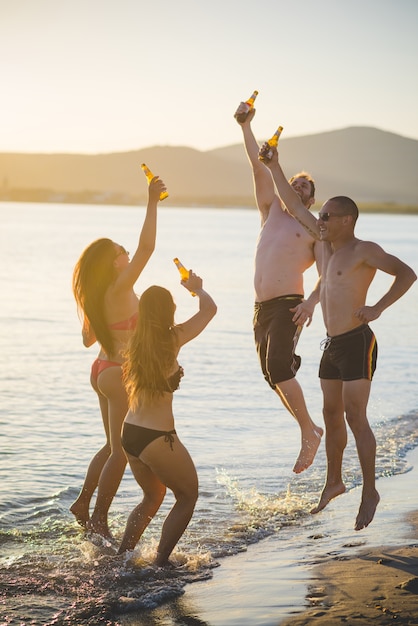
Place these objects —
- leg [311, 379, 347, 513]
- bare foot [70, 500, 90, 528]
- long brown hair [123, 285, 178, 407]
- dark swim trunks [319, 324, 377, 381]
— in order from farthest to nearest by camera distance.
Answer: bare foot [70, 500, 90, 528] → leg [311, 379, 347, 513] → dark swim trunks [319, 324, 377, 381] → long brown hair [123, 285, 178, 407]

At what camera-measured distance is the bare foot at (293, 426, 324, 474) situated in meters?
7.85

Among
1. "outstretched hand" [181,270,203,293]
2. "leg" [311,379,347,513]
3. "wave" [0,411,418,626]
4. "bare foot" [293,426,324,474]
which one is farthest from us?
"bare foot" [293,426,324,474]

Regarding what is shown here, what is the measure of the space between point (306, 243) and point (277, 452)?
312 cm

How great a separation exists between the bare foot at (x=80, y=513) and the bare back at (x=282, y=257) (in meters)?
2.18

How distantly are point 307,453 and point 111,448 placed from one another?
165 cm

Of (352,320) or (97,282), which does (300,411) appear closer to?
(352,320)

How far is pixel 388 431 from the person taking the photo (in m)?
11.4

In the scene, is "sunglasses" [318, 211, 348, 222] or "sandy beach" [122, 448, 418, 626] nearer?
"sandy beach" [122, 448, 418, 626]

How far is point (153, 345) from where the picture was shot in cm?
611

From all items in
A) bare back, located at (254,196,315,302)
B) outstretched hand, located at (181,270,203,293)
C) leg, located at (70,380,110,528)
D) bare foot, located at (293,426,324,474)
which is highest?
bare back, located at (254,196,315,302)

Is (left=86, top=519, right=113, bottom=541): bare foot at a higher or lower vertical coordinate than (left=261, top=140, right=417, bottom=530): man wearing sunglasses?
lower

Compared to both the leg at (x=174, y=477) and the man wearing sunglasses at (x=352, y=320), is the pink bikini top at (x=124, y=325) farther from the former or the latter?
the man wearing sunglasses at (x=352, y=320)

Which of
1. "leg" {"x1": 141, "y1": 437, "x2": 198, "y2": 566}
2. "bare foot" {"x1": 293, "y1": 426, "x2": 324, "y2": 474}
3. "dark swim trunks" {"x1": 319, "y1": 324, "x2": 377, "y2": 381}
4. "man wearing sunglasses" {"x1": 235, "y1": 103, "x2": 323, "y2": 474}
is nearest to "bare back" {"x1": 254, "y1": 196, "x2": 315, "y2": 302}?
"man wearing sunglasses" {"x1": 235, "y1": 103, "x2": 323, "y2": 474}

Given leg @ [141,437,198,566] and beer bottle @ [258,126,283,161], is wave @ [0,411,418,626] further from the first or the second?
beer bottle @ [258,126,283,161]
